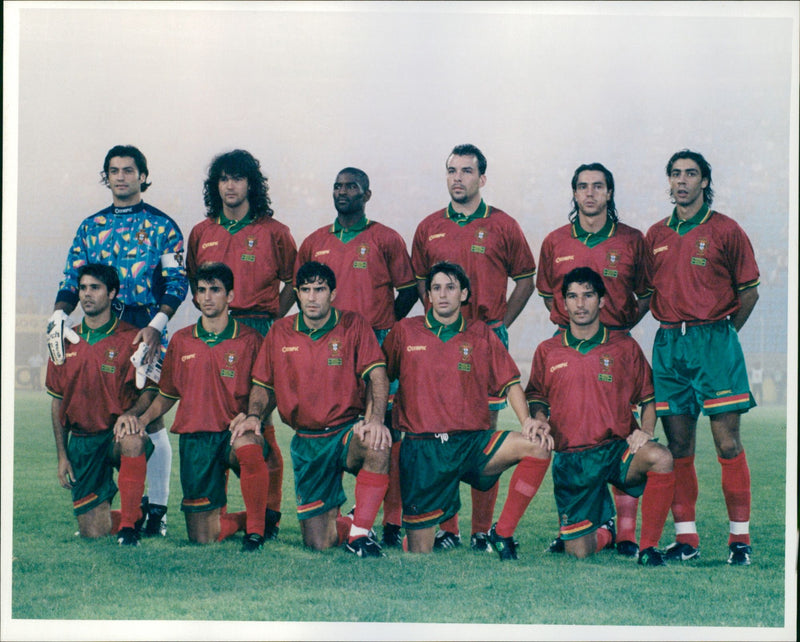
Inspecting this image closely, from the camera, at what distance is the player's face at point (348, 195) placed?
4949mm

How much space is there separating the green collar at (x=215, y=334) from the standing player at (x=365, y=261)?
0.40 m

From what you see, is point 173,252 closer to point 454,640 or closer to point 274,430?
point 274,430

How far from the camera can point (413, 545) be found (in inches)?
186

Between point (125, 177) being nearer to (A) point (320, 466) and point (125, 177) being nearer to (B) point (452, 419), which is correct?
(A) point (320, 466)

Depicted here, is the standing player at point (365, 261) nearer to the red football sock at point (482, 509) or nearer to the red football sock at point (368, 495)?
the red football sock at point (368, 495)

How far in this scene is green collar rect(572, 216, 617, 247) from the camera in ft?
15.9

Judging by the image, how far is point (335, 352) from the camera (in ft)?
15.5

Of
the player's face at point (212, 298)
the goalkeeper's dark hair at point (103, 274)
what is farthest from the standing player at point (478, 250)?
the goalkeeper's dark hair at point (103, 274)

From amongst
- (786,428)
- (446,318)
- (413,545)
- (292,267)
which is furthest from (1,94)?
(786,428)

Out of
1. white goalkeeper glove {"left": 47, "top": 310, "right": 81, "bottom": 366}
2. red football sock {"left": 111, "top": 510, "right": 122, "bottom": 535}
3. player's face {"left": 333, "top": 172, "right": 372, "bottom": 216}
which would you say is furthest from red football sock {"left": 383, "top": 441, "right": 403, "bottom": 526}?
white goalkeeper glove {"left": 47, "top": 310, "right": 81, "bottom": 366}

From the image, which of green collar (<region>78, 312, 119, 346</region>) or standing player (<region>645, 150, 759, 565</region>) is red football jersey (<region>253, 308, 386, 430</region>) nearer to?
green collar (<region>78, 312, 119, 346</region>)

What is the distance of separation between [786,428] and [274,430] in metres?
2.30

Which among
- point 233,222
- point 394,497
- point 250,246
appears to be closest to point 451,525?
point 394,497

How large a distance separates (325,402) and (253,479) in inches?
18.2
